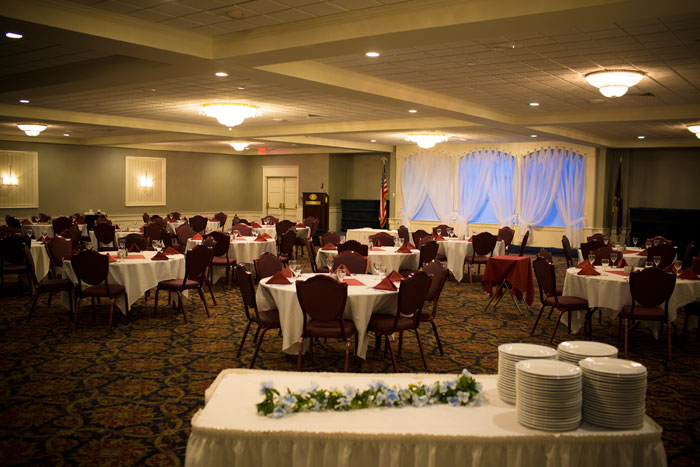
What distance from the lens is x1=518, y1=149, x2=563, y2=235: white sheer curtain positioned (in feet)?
53.0

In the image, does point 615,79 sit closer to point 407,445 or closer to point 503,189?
point 407,445

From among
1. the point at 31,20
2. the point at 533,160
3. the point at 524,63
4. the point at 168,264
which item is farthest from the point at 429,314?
the point at 533,160

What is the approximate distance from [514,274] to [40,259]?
7.28 m

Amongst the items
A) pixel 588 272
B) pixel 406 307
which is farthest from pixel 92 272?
pixel 588 272

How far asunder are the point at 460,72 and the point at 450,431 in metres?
5.54

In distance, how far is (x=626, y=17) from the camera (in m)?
4.25

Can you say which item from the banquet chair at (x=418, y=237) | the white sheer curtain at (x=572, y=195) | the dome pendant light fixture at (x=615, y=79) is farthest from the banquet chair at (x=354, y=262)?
the white sheer curtain at (x=572, y=195)

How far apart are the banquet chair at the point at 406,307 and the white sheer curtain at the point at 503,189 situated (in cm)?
1217

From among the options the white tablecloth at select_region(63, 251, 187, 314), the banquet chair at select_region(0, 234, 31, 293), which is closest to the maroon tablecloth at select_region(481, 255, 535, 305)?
A: the white tablecloth at select_region(63, 251, 187, 314)

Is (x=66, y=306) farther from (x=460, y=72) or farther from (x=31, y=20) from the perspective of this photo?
(x=460, y=72)

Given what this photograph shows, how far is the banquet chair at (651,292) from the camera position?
5.97 meters

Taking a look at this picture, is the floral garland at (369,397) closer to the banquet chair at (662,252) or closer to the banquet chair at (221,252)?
the banquet chair at (221,252)

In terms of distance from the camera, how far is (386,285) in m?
5.60

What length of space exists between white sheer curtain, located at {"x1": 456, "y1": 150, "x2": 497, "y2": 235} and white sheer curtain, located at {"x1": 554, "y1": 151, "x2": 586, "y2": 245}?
2.12m
